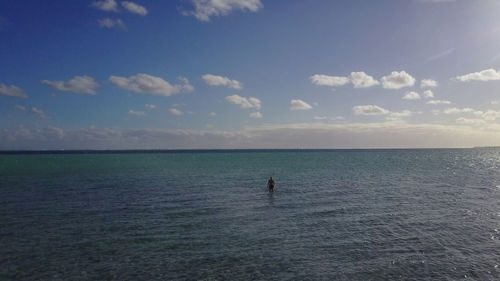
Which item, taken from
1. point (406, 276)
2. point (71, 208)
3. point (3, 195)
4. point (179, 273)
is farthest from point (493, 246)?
point (3, 195)

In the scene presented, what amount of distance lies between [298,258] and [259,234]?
5.39 meters

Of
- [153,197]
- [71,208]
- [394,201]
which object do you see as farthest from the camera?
[153,197]

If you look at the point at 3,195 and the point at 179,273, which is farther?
the point at 3,195

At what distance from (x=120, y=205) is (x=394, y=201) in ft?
107

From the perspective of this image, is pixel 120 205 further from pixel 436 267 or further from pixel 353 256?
pixel 436 267

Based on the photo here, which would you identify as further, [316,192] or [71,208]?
[316,192]

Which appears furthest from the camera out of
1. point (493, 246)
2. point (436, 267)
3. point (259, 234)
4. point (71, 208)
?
point (71, 208)

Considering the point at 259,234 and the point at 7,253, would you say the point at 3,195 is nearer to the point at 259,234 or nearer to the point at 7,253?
the point at 7,253

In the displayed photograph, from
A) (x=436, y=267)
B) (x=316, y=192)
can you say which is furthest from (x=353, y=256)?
(x=316, y=192)

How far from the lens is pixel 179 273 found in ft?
57.1

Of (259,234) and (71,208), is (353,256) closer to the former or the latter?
(259,234)

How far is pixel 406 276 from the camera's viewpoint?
17125 mm

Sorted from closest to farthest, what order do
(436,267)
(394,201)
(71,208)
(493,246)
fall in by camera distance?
(436,267), (493,246), (71,208), (394,201)

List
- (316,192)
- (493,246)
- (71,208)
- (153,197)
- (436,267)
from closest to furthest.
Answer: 1. (436,267)
2. (493,246)
3. (71,208)
4. (153,197)
5. (316,192)
